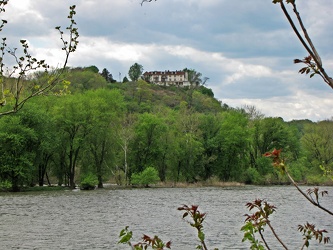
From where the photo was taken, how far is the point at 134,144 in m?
70.4

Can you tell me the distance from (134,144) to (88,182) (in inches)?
528

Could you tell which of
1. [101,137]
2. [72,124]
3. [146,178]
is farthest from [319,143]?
[72,124]

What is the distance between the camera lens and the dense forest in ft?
186

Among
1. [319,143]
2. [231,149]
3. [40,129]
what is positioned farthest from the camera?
[319,143]

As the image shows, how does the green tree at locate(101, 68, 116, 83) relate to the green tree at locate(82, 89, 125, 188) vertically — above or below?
above

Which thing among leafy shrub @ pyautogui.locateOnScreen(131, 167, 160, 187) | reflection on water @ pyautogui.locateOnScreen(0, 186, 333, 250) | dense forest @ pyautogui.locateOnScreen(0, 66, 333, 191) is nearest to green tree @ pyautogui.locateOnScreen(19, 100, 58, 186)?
dense forest @ pyautogui.locateOnScreen(0, 66, 333, 191)

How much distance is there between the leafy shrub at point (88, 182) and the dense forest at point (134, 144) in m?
0.36

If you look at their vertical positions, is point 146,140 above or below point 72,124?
below

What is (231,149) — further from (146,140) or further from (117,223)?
(117,223)

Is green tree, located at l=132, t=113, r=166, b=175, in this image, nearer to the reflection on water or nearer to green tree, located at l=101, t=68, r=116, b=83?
the reflection on water

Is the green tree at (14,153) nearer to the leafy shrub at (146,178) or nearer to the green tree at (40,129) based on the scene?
the green tree at (40,129)

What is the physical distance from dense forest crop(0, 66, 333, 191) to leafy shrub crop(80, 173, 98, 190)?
36cm

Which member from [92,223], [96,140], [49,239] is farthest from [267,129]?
[49,239]

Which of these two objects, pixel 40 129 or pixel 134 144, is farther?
pixel 134 144
